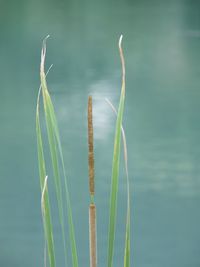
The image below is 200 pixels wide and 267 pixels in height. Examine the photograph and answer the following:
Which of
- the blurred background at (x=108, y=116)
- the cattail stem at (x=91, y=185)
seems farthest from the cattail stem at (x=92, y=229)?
the blurred background at (x=108, y=116)

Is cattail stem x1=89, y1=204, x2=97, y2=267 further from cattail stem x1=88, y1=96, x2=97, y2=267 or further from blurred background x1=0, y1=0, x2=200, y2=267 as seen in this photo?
blurred background x1=0, y1=0, x2=200, y2=267

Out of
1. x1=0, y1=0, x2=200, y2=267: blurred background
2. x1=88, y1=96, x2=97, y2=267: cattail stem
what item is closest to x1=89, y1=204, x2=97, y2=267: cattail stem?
x1=88, y1=96, x2=97, y2=267: cattail stem

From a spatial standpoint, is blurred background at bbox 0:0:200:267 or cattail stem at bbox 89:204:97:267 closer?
cattail stem at bbox 89:204:97:267

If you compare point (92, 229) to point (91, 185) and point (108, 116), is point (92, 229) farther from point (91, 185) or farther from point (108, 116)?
point (108, 116)

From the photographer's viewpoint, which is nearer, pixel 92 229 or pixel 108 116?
pixel 92 229

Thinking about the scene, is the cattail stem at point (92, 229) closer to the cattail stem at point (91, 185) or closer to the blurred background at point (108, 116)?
the cattail stem at point (91, 185)

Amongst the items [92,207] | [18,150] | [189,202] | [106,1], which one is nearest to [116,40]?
[106,1]

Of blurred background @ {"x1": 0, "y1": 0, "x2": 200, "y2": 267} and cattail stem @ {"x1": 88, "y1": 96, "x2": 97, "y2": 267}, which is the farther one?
blurred background @ {"x1": 0, "y1": 0, "x2": 200, "y2": 267}

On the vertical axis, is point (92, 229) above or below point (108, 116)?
above

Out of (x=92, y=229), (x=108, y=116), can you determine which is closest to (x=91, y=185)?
(x=92, y=229)
